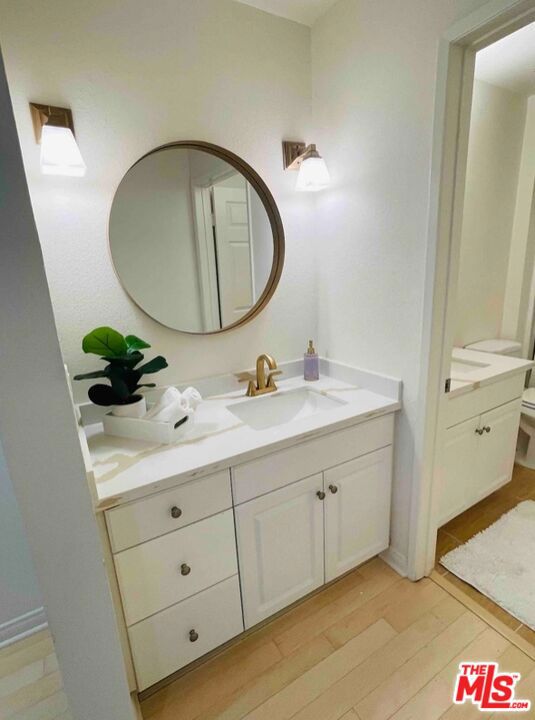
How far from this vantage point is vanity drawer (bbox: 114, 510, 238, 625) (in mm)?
1006

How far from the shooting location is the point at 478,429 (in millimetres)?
1668

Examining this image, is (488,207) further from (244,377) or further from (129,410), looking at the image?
(129,410)

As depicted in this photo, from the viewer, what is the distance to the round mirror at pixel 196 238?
4.33 ft

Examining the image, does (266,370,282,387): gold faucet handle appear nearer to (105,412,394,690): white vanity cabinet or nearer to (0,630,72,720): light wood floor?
(105,412,394,690): white vanity cabinet

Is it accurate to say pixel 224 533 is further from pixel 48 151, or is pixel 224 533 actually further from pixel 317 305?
pixel 48 151

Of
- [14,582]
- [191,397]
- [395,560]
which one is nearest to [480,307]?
[395,560]

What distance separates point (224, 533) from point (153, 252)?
1.04 m

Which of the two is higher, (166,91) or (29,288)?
(166,91)

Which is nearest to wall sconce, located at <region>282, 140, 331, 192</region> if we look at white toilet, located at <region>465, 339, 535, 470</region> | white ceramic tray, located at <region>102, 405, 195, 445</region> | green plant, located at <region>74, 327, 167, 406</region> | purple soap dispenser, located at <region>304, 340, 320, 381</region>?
purple soap dispenser, located at <region>304, 340, 320, 381</region>

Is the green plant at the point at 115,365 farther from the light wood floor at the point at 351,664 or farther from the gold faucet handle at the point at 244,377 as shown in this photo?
the light wood floor at the point at 351,664

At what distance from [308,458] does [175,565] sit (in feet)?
1.76

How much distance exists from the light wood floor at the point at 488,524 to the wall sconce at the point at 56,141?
2.11 metres

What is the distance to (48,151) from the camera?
1.07 metres

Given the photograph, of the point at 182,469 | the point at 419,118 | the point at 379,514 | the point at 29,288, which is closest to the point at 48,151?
the point at 29,288
